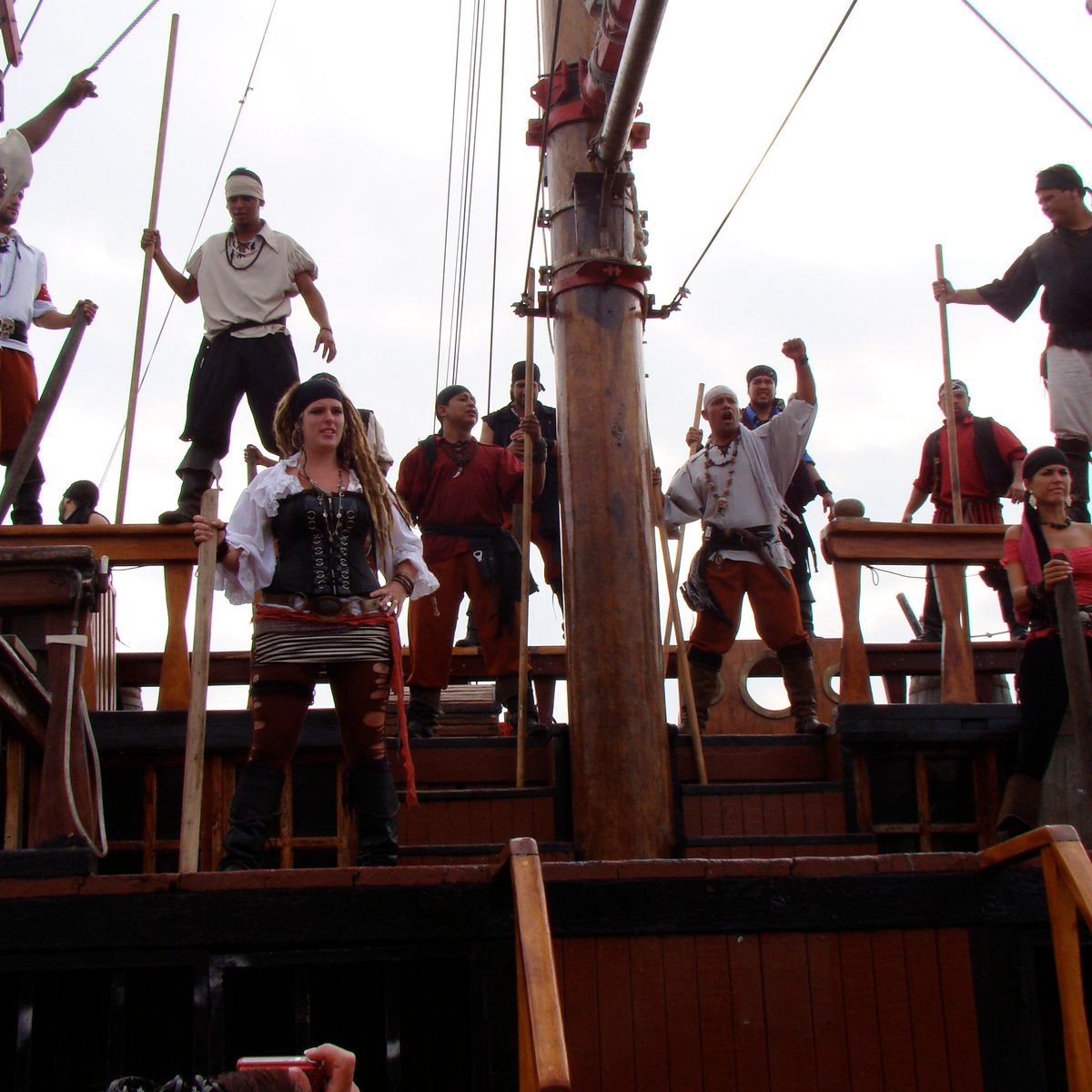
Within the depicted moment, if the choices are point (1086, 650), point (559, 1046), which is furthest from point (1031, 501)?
point (559, 1046)

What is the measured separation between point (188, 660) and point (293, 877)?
7.86 feet

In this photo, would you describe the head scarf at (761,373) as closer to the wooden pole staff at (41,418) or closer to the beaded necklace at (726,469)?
the beaded necklace at (726,469)

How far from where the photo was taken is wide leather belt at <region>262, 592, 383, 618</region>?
14.9ft

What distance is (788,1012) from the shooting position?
12.9 ft

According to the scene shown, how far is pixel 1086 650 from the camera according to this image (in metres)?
5.36

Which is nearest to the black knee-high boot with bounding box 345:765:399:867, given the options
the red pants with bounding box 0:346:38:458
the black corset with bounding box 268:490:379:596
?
the black corset with bounding box 268:490:379:596

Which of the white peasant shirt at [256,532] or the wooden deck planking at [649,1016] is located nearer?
the wooden deck planking at [649,1016]

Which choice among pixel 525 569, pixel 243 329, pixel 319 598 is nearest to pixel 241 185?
pixel 243 329

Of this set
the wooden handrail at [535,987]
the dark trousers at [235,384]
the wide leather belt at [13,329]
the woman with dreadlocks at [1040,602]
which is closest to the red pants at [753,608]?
the woman with dreadlocks at [1040,602]

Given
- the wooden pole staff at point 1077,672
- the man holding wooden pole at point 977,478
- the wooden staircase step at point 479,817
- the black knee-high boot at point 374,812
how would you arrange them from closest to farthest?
1. the black knee-high boot at point 374,812
2. the wooden pole staff at point 1077,672
3. the wooden staircase step at point 479,817
4. the man holding wooden pole at point 977,478

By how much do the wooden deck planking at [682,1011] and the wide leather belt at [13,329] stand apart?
4.50 m

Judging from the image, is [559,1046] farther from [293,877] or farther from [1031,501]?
[1031,501]

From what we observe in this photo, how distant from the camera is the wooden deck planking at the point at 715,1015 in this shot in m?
3.84

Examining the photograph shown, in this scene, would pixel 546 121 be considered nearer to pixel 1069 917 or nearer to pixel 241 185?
pixel 241 185
